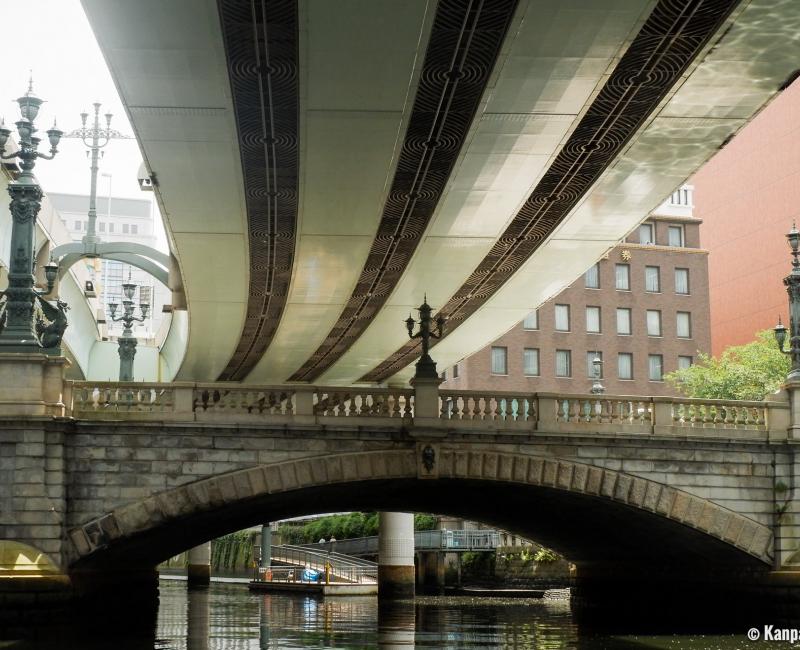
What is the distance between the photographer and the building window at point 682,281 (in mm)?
78375

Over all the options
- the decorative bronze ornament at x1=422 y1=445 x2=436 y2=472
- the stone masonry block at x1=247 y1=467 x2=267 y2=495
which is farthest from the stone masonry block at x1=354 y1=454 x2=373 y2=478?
the stone masonry block at x1=247 y1=467 x2=267 y2=495

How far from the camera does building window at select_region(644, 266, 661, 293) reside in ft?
256

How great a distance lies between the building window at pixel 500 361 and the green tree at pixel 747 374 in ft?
38.3

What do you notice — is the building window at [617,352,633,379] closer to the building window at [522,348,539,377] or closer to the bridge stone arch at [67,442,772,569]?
the building window at [522,348,539,377]

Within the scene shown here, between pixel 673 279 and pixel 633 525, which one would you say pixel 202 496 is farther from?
pixel 673 279

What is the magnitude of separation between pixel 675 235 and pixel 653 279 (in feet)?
12.3

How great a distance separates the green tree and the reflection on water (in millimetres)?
17642

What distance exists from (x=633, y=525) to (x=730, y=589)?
3.02 m

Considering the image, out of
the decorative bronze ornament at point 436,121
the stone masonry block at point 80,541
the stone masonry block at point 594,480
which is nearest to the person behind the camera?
the decorative bronze ornament at point 436,121

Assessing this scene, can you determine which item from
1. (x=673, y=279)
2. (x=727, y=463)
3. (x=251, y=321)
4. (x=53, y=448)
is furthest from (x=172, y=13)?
(x=673, y=279)

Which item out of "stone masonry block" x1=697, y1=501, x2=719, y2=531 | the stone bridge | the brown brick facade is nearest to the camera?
the stone bridge

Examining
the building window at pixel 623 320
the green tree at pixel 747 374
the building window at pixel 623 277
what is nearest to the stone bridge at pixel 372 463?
the green tree at pixel 747 374

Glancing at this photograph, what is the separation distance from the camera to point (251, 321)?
43031 mm

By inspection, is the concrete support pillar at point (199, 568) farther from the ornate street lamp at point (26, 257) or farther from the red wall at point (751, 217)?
the ornate street lamp at point (26, 257)
